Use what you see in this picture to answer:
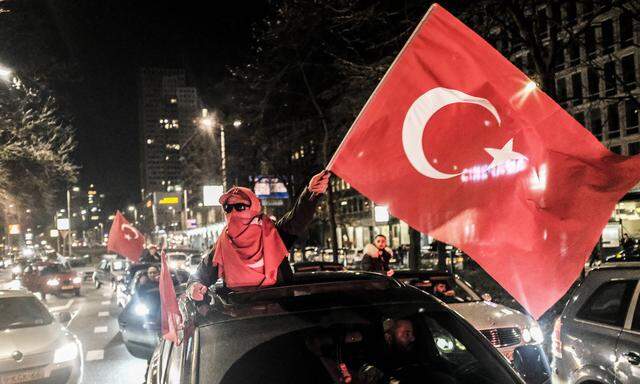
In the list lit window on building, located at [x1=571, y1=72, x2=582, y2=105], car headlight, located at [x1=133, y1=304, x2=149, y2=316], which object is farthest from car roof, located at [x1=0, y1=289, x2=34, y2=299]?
lit window on building, located at [x1=571, y1=72, x2=582, y2=105]

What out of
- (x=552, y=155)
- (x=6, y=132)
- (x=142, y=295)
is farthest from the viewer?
→ (x=6, y=132)

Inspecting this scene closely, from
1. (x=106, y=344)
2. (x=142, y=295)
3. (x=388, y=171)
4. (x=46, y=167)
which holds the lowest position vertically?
(x=106, y=344)

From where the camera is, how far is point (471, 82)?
12.8 feet

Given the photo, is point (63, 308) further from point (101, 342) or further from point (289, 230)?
point (289, 230)

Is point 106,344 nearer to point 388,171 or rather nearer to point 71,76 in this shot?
point 71,76

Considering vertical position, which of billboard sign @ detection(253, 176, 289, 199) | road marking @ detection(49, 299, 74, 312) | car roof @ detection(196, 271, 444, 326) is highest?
billboard sign @ detection(253, 176, 289, 199)

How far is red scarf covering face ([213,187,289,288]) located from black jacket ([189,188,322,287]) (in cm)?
13

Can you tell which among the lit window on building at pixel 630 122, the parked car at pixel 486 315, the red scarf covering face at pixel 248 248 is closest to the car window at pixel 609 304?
the parked car at pixel 486 315

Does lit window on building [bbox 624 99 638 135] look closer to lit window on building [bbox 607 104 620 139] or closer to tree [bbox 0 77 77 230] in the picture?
lit window on building [bbox 607 104 620 139]

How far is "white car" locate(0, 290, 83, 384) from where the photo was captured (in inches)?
306

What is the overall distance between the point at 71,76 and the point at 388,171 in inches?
707

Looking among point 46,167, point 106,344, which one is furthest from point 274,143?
point 106,344

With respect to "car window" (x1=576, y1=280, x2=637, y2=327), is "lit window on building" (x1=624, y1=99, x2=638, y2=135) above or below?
above

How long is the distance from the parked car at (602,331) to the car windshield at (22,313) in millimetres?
6729
